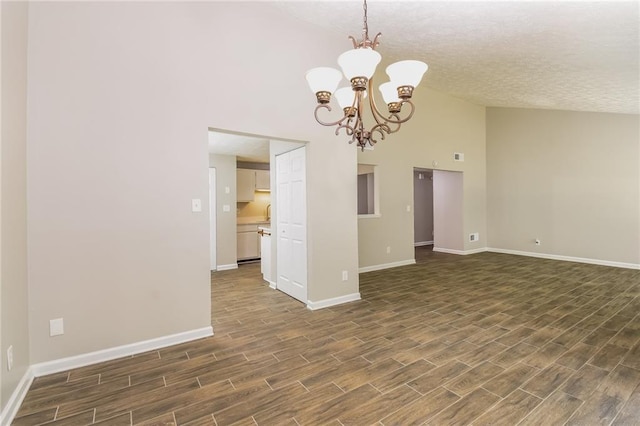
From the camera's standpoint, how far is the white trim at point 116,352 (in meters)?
2.32

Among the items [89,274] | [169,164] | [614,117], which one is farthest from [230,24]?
[614,117]

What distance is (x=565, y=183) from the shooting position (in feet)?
21.4

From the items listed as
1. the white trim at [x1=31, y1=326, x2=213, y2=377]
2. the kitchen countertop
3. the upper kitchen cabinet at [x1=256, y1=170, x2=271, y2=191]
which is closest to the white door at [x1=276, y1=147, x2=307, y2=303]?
the white trim at [x1=31, y1=326, x2=213, y2=377]

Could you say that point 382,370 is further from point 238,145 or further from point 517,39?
point 238,145

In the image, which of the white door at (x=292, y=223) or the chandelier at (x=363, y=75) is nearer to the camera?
the chandelier at (x=363, y=75)

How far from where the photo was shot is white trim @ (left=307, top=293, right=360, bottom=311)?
12.2 feet

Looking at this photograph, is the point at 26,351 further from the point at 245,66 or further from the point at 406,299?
the point at 406,299

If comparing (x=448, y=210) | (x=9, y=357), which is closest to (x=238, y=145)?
(x=9, y=357)

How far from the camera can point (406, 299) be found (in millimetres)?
4094

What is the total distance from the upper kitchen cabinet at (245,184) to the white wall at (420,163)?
115 inches

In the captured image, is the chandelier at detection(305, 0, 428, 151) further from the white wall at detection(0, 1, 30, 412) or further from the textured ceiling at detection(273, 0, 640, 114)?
the white wall at detection(0, 1, 30, 412)

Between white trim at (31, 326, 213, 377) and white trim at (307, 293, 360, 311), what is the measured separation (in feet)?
4.03

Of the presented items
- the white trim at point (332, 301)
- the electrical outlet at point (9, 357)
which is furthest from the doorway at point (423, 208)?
the electrical outlet at point (9, 357)

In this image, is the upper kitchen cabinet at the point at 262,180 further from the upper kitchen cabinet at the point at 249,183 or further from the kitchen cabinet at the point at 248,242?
the kitchen cabinet at the point at 248,242
